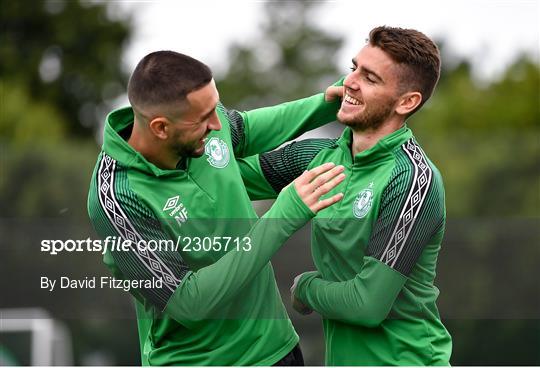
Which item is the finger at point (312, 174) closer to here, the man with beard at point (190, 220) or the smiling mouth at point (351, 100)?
the man with beard at point (190, 220)

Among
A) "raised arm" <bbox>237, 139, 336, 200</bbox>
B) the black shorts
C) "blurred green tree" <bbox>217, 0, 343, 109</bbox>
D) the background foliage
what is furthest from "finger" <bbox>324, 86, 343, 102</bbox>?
"blurred green tree" <bbox>217, 0, 343, 109</bbox>

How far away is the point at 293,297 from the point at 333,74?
1907 centimetres

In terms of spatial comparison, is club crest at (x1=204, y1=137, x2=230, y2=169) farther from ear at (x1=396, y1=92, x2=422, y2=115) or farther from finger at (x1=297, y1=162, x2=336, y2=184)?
ear at (x1=396, y1=92, x2=422, y2=115)

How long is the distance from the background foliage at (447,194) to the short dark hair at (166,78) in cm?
128

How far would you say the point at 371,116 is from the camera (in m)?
3.55

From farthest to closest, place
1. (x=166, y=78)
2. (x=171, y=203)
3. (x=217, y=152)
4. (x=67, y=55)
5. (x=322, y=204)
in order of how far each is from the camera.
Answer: (x=67, y=55) → (x=217, y=152) → (x=171, y=203) → (x=166, y=78) → (x=322, y=204)

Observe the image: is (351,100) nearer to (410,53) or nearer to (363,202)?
(410,53)

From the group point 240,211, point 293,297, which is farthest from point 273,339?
point 240,211

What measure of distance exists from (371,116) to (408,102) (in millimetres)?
145

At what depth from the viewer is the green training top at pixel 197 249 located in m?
3.35

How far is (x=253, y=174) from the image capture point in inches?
153

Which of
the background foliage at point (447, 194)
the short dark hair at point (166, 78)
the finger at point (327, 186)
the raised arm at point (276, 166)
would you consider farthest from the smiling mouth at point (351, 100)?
the background foliage at point (447, 194)

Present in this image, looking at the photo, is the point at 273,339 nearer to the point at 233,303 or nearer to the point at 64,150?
the point at 233,303

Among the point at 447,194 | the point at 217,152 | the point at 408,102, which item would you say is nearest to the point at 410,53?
the point at 408,102
